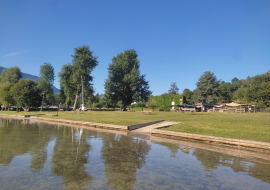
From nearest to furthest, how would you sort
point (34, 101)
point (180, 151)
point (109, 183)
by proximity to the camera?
point (109, 183) < point (180, 151) < point (34, 101)

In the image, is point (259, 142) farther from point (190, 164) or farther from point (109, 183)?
point (109, 183)

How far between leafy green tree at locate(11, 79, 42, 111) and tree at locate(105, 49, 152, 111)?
29.7 meters

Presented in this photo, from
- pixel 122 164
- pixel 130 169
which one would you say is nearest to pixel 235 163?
pixel 130 169

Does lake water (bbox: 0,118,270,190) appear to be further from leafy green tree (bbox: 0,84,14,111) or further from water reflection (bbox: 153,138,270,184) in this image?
leafy green tree (bbox: 0,84,14,111)

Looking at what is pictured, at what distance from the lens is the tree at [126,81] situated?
53.4m

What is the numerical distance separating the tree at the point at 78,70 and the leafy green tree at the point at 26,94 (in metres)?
15.4

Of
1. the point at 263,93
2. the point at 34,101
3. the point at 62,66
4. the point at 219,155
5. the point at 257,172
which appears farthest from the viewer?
the point at 34,101

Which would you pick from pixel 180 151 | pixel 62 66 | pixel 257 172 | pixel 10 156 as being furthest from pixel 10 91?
pixel 257 172

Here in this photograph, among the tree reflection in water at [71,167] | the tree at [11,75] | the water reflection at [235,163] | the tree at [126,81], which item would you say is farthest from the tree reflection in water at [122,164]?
the tree at [11,75]

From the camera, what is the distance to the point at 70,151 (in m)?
9.59

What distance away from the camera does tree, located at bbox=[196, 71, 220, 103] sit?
7243 centimetres

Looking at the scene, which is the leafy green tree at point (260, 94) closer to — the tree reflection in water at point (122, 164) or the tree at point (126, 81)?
the tree at point (126, 81)

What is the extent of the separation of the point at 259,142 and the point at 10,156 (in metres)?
13.3

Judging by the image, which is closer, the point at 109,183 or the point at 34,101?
the point at 109,183
